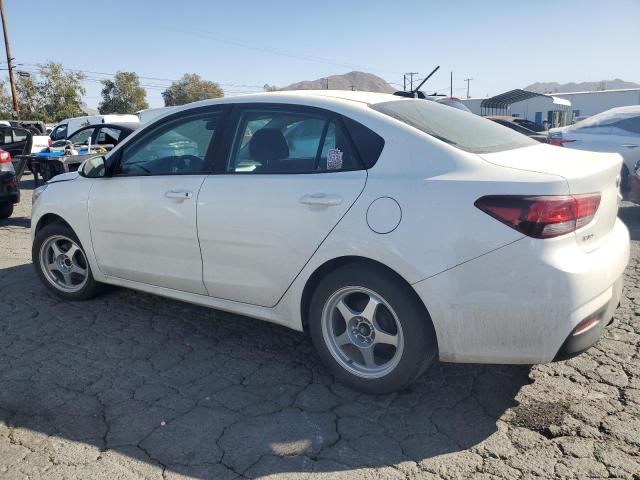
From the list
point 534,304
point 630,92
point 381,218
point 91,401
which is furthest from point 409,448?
point 630,92

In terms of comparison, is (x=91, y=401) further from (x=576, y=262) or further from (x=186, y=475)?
(x=576, y=262)

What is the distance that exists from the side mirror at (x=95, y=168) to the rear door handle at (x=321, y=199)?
1939 millimetres

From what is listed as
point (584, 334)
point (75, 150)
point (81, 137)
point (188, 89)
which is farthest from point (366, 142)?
point (188, 89)

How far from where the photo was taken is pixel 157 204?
11.9 feet

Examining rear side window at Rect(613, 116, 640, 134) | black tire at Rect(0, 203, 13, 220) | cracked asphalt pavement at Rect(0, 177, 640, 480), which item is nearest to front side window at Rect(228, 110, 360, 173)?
cracked asphalt pavement at Rect(0, 177, 640, 480)

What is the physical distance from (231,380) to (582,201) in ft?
7.14

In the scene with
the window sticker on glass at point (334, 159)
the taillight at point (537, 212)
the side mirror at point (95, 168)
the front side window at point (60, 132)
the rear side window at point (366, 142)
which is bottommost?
the taillight at point (537, 212)

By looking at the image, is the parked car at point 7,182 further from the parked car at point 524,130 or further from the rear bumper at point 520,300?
the parked car at point 524,130

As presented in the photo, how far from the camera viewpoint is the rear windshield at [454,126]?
9.45 ft

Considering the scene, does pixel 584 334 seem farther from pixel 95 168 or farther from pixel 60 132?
pixel 60 132

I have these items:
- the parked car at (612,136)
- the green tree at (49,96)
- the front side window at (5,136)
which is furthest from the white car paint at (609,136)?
the green tree at (49,96)

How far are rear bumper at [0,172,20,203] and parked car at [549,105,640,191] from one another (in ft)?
28.0

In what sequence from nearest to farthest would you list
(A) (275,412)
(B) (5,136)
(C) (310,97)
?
(A) (275,412)
(C) (310,97)
(B) (5,136)

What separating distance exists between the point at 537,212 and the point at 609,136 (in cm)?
734
